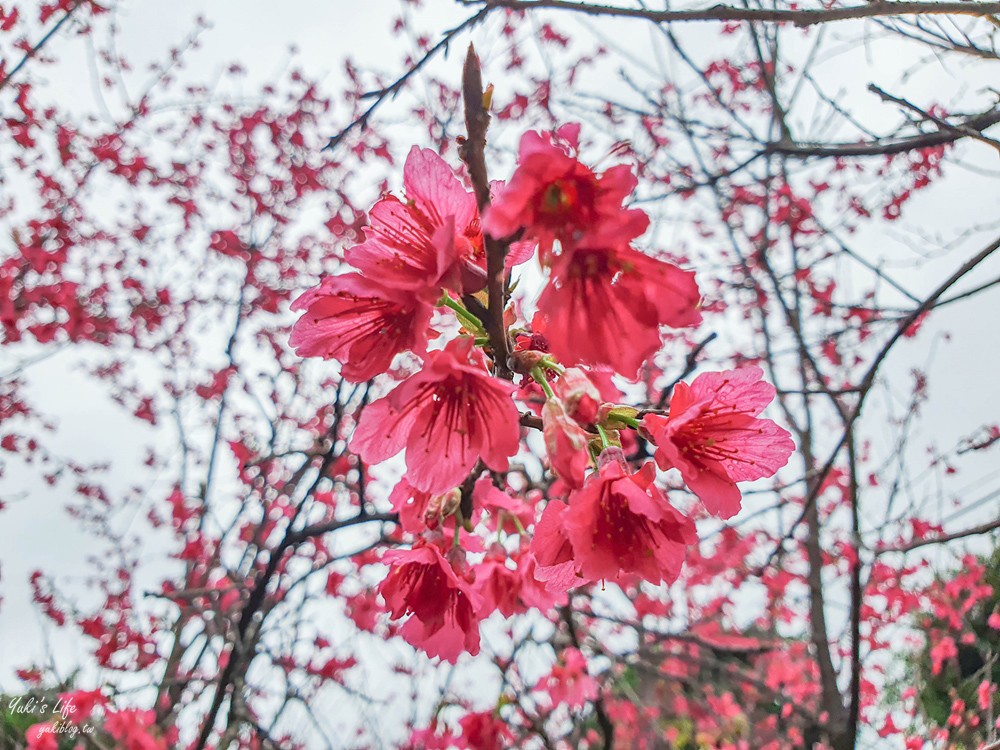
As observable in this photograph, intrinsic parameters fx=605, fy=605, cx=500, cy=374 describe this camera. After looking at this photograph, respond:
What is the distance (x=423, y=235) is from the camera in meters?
1.03

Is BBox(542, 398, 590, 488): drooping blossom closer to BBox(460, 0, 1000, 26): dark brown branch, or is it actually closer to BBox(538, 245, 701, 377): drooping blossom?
BBox(538, 245, 701, 377): drooping blossom

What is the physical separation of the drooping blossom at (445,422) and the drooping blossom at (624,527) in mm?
148

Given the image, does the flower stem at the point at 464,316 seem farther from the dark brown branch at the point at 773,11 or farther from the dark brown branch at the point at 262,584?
the dark brown branch at the point at 262,584

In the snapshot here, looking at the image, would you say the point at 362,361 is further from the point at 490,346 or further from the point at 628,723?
the point at 628,723

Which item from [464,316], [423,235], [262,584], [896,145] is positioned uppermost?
[896,145]

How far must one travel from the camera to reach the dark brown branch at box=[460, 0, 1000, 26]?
115 centimetres

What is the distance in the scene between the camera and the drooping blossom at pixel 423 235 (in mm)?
869

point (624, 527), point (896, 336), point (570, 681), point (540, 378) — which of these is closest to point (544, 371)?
point (540, 378)

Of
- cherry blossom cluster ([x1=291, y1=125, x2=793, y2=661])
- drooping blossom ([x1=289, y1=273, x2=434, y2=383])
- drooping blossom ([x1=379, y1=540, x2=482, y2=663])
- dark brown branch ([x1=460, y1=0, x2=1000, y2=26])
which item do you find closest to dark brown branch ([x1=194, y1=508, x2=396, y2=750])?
drooping blossom ([x1=379, y1=540, x2=482, y2=663])

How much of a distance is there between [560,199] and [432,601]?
0.82m

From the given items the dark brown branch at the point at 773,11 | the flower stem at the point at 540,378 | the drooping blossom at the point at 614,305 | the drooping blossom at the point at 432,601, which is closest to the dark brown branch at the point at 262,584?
the drooping blossom at the point at 432,601

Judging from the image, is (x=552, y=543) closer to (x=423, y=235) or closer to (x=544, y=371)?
(x=544, y=371)

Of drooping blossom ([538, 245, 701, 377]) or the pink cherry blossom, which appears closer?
drooping blossom ([538, 245, 701, 377])

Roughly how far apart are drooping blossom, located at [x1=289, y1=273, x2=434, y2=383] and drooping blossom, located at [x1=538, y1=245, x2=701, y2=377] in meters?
0.20
